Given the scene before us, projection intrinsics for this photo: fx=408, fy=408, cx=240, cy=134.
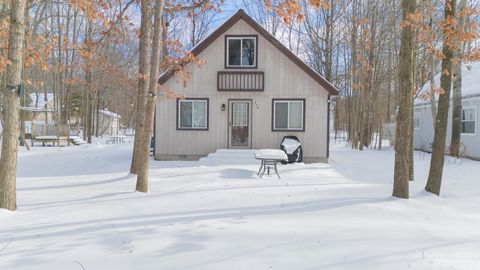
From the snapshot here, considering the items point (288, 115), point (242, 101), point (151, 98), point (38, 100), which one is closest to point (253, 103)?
point (242, 101)

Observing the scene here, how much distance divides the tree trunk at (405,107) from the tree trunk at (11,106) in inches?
259

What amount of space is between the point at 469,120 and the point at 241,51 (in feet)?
36.3

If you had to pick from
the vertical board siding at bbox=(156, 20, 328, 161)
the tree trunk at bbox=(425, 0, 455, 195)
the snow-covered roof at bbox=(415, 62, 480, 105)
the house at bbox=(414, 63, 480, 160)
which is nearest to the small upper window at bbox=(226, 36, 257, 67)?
the vertical board siding at bbox=(156, 20, 328, 161)

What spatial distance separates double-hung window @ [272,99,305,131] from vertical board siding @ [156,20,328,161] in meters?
0.20

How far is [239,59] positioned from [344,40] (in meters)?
15.5

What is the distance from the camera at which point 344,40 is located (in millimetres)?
29656

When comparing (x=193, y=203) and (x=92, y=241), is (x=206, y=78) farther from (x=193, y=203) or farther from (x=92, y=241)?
(x=92, y=241)

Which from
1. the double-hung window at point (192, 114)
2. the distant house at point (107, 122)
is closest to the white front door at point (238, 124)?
the double-hung window at point (192, 114)

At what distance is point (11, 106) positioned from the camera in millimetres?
6512

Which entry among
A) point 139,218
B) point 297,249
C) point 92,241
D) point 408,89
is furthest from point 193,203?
point 408,89

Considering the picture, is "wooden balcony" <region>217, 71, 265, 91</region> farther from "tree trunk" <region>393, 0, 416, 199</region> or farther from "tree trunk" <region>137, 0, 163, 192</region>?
"tree trunk" <region>393, 0, 416, 199</region>

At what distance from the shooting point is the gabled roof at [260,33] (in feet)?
53.5

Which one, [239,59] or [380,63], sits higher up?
[380,63]

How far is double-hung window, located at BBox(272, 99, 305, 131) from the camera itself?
16594mm
